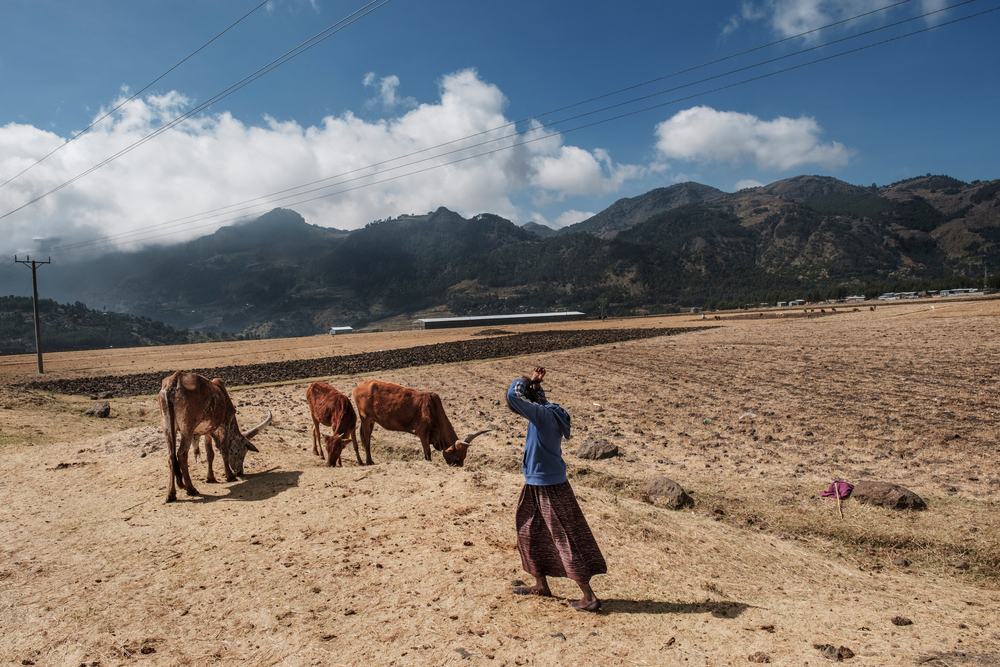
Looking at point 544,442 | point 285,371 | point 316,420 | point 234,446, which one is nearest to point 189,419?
point 234,446

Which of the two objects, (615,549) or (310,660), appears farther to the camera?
(615,549)

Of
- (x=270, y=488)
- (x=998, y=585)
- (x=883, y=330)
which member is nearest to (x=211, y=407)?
(x=270, y=488)

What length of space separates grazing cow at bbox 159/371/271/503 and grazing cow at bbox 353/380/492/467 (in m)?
2.89

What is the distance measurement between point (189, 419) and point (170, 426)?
0.29 meters

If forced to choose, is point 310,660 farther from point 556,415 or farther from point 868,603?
point 868,603

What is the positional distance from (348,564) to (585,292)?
185720mm

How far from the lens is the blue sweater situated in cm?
506

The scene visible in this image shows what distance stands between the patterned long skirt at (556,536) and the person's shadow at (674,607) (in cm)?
40

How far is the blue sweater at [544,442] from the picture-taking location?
5062 millimetres

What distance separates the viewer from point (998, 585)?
595 centimetres

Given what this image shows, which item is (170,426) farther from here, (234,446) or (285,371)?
(285,371)

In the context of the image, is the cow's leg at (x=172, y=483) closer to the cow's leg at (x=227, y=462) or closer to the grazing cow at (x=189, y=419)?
the grazing cow at (x=189, y=419)

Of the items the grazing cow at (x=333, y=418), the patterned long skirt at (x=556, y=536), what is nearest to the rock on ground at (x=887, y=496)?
the patterned long skirt at (x=556, y=536)

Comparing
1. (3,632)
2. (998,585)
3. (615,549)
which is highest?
(3,632)
